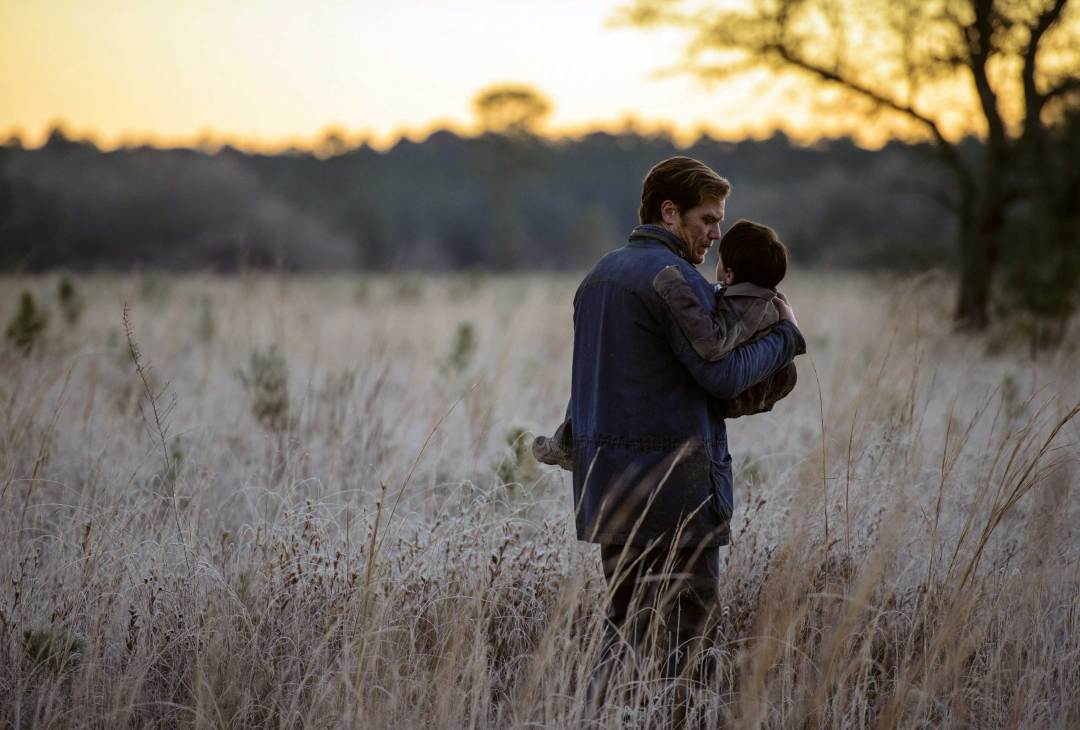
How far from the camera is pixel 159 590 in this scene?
109 inches

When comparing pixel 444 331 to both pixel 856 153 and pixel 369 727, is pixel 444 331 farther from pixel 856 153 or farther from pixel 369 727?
pixel 856 153

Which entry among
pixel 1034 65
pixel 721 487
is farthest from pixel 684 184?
pixel 1034 65

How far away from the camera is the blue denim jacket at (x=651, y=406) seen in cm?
232

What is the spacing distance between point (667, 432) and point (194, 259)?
92.1 ft

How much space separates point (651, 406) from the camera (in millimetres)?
2361

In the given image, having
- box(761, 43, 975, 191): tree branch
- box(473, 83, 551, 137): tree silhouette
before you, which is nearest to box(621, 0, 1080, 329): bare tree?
box(761, 43, 975, 191): tree branch

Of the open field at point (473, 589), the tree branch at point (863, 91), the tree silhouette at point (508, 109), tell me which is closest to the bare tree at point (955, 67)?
the tree branch at point (863, 91)

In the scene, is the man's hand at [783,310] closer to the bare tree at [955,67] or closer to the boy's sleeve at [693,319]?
the boy's sleeve at [693,319]

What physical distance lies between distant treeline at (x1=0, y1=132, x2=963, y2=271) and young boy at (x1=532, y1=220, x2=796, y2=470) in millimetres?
7997

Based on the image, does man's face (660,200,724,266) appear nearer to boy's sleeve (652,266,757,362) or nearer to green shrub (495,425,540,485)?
boy's sleeve (652,266,757,362)

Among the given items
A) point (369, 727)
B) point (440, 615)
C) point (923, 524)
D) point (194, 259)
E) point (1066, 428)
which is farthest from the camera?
point (194, 259)

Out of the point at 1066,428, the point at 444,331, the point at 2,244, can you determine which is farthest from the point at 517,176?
the point at 1066,428

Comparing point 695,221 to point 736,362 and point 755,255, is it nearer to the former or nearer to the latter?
point 755,255

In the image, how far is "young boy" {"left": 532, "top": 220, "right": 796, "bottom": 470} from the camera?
223 centimetres
